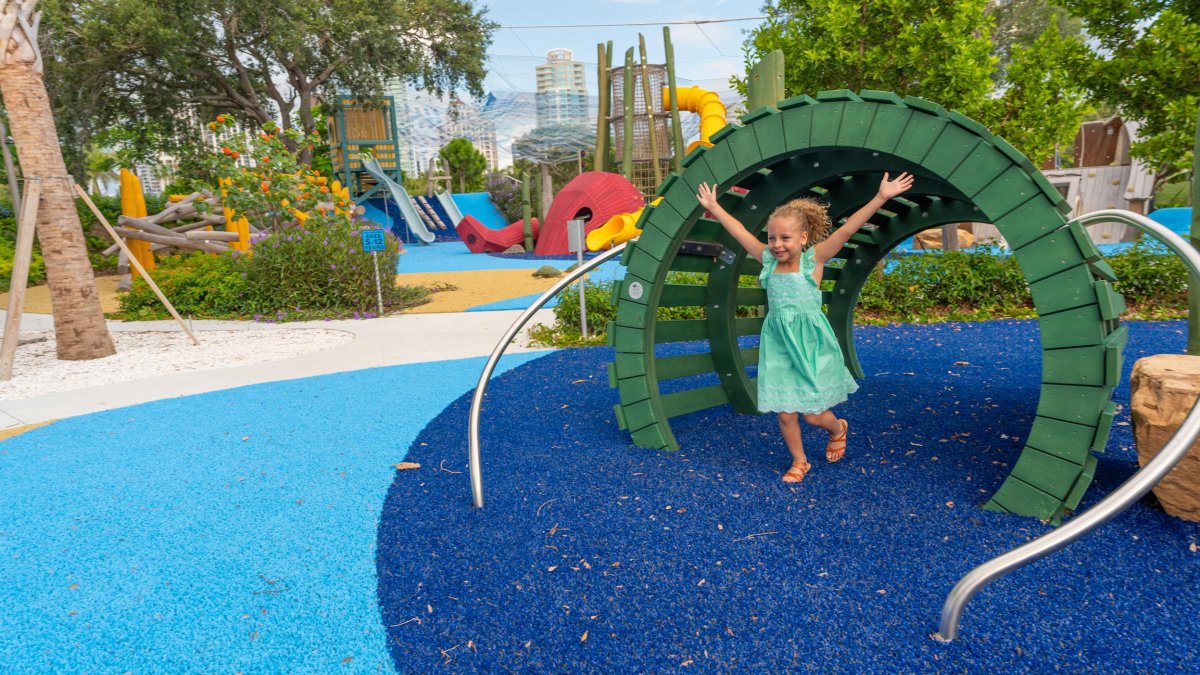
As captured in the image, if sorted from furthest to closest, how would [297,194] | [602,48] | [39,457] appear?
[602,48], [297,194], [39,457]

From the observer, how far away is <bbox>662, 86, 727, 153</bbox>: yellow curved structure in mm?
16484

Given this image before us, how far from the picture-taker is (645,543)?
2799mm

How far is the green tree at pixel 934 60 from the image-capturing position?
8328mm

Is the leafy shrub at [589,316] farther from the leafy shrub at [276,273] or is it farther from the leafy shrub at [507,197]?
the leafy shrub at [507,197]

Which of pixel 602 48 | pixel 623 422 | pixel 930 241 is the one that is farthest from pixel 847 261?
pixel 602 48

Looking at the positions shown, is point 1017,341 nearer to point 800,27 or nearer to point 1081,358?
point 1081,358

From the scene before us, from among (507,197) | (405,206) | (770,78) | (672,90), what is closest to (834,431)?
(770,78)

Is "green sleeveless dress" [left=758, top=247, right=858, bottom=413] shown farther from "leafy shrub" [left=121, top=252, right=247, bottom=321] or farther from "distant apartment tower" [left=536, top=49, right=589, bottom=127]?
"distant apartment tower" [left=536, top=49, right=589, bottom=127]

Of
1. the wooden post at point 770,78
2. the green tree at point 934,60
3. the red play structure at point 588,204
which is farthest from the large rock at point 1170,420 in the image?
the red play structure at point 588,204

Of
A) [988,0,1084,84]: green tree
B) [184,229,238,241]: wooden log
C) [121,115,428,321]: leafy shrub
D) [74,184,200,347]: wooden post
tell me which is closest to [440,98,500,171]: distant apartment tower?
[988,0,1084,84]: green tree

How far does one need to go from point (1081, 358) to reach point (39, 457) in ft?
19.9

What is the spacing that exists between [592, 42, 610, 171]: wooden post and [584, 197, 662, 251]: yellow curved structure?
5395mm

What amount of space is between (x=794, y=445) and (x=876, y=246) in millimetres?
2131

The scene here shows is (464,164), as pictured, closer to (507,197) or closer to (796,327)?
(507,197)
